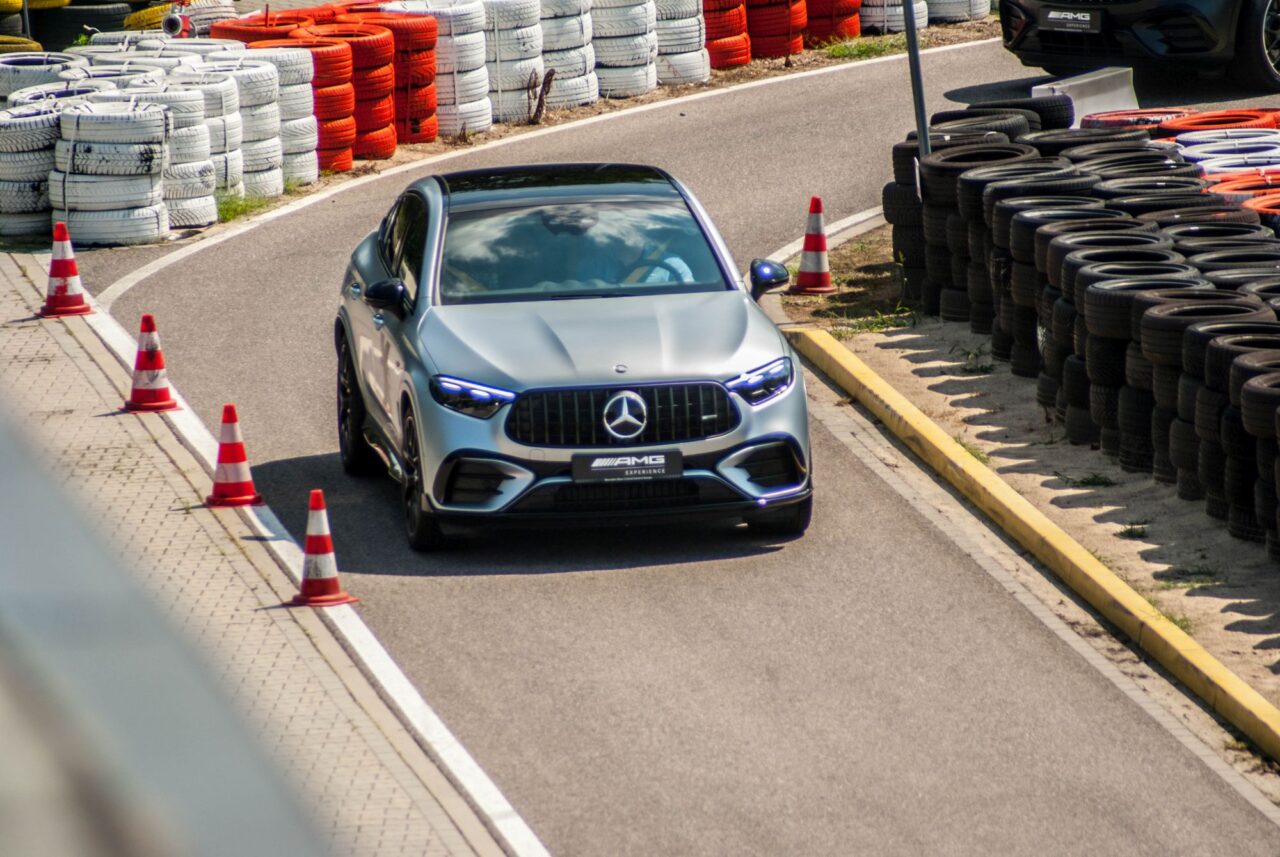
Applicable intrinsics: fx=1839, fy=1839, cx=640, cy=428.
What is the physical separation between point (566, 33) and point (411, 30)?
2772 mm

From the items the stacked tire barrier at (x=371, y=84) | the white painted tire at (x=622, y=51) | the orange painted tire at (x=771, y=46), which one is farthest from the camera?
the orange painted tire at (x=771, y=46)

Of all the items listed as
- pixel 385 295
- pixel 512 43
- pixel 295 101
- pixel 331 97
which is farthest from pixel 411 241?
pixel 512 43

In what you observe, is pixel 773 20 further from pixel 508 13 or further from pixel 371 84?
pixel 371 84

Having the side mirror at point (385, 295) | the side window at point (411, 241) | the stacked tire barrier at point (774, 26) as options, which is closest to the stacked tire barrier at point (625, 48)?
the stacked tire barrier at point (774, 26)

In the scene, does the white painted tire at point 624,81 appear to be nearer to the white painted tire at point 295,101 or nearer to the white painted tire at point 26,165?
the white painted tire at point 295,101

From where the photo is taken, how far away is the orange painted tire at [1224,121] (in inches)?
651

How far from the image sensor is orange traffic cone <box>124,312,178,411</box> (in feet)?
37.5

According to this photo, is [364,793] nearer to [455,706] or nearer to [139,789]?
[455,706]

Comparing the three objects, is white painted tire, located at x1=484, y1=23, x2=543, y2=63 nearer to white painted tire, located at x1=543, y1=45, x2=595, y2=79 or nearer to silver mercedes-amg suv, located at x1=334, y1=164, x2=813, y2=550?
white painted tire, located at x1=543, y1=45, x2=595, y2=79

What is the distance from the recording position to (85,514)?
609mm

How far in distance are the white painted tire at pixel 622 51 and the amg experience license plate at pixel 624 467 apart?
14.7 m

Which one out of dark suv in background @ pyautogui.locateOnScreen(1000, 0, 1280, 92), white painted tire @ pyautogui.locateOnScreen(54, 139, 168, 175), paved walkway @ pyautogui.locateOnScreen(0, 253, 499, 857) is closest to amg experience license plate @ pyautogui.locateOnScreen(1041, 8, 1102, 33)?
dark suv in background @ pyautogui.locateOnScreen(1000, 0, 1280, 92)

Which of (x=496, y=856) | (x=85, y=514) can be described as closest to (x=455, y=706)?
(x=496, y=856)

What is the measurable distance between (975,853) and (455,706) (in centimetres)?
226
